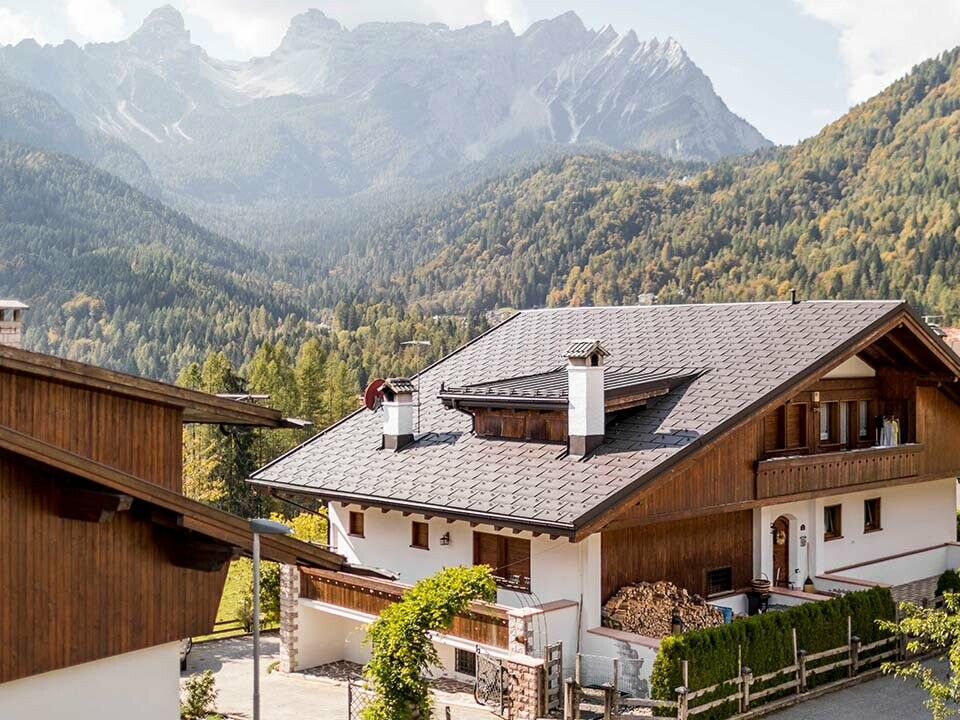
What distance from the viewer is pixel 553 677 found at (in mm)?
18750

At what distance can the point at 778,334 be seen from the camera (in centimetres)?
2464

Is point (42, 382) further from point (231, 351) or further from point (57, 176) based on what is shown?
point (57, 176)

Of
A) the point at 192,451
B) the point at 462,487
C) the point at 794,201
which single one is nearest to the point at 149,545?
the point at 462,487

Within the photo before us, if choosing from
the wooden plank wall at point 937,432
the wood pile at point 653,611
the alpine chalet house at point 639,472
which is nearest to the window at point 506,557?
the alpine chalet house at point 639,472

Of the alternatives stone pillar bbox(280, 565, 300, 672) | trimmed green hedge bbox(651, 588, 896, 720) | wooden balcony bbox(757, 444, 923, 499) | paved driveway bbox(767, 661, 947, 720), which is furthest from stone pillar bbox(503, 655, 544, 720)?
wooden balcony bbox(757, 444, 923, 499)

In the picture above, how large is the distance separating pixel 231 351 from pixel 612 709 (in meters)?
136

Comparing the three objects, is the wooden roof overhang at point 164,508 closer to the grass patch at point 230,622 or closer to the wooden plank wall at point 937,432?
the grass patch at point 230,622

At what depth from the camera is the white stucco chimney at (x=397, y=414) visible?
2527cm

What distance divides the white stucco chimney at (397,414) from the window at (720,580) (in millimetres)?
6992

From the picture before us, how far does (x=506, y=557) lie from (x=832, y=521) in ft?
28.1

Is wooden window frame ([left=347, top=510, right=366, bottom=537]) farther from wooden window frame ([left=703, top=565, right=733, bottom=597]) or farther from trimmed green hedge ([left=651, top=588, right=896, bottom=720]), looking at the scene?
trimmed green hedge ([left=651, top=588, right=896, bottom=720])

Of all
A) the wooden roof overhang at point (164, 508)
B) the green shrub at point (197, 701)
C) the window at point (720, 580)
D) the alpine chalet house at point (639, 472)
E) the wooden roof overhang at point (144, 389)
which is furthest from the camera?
the window at point (720, 580)

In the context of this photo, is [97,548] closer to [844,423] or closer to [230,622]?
[844,423]

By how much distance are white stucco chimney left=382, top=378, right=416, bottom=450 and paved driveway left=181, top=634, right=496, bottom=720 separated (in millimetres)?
5205
